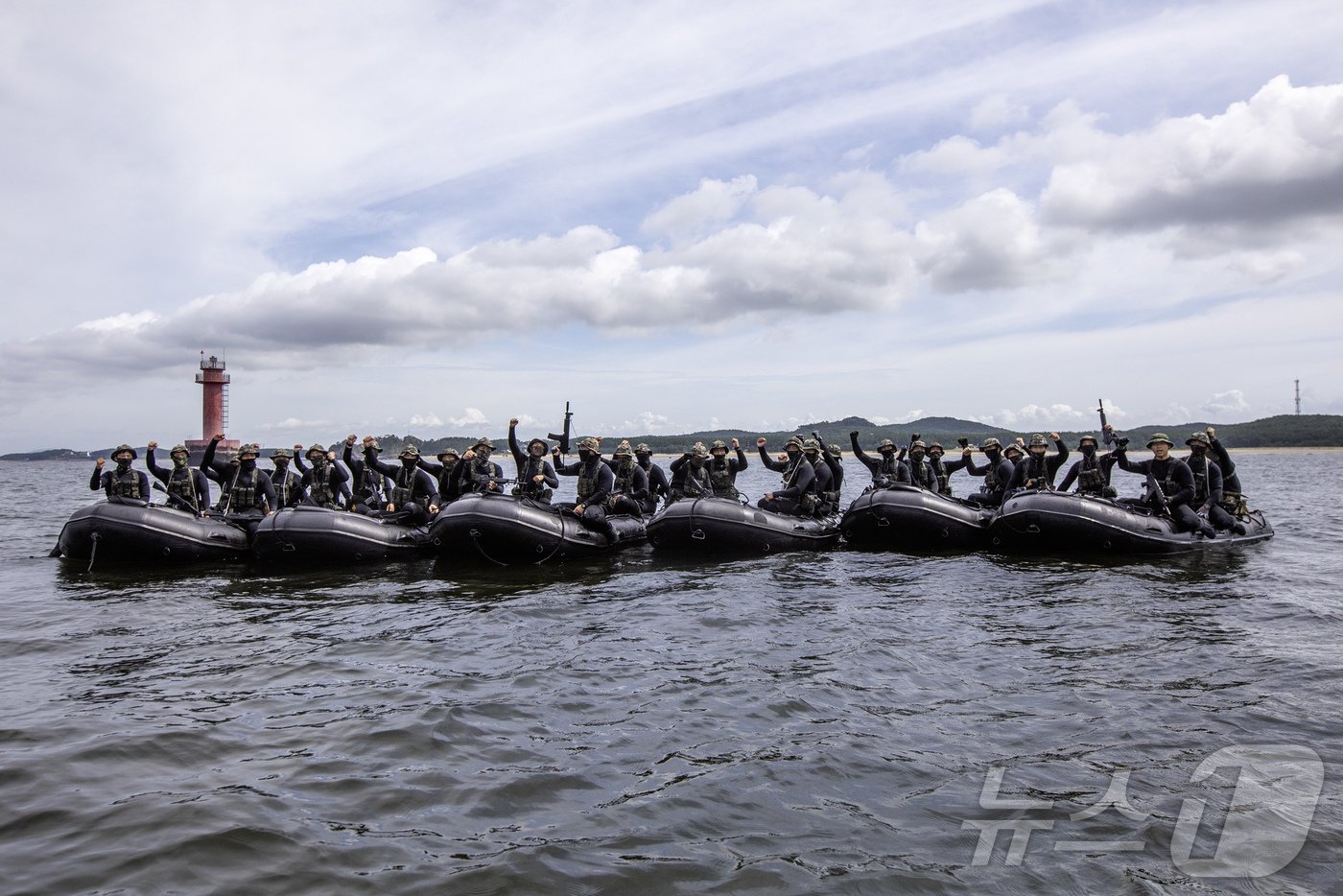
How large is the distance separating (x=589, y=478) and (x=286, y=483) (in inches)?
223

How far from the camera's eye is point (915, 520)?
14.8m

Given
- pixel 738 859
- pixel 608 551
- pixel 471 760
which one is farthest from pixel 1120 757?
pixel 608 551

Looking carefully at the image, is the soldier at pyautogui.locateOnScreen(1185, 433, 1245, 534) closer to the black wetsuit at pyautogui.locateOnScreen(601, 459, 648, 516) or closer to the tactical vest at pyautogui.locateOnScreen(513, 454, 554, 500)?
the black wetsuit at pyautogui.locateOnScreen(601, 459, 648, 516)

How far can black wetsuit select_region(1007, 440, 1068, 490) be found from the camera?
1570cm

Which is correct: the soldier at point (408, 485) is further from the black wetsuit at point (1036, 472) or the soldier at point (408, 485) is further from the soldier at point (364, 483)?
the black wetsuit at point (1036, 472)

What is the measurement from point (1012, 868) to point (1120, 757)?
1830 mm

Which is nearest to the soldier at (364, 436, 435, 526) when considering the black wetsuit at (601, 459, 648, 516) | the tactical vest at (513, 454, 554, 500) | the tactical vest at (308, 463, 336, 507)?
the tactical vest at (308, 463, 336, 507)

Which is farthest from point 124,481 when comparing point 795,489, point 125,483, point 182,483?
point 795,489

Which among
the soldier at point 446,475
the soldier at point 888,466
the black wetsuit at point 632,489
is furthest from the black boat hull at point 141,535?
the soldier at point 888,466

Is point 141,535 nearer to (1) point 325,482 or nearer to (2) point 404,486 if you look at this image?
(1) point 325,482

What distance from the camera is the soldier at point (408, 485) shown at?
15250mm

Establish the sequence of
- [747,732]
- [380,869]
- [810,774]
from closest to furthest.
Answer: [380,869] → [810,774] → [747,732]

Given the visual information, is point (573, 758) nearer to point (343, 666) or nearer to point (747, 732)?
point (747, 732)

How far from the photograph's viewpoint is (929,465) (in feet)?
56.7
